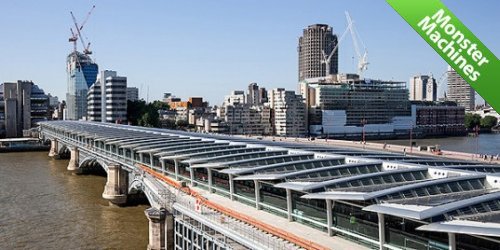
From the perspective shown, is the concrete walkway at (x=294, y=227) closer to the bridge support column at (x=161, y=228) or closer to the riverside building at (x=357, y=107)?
the bridge support column at (x=161, y=228)

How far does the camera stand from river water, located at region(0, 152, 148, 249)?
30.5m

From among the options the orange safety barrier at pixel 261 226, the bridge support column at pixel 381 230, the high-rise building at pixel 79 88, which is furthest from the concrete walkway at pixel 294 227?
the high-rise building at pixel 79 88

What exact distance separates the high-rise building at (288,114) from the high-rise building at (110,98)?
38.6 meters

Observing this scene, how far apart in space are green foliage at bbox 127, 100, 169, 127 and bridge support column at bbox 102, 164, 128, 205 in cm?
8594

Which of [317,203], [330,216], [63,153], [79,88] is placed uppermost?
[79,88]

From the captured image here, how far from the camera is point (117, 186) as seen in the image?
39.8 metres

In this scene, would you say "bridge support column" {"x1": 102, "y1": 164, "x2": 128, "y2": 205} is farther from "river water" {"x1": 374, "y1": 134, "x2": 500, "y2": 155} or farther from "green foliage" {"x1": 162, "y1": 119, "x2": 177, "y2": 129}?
"green foliage" {"x1": 162, "y1": 119, "x2": 177, "y2": 129}

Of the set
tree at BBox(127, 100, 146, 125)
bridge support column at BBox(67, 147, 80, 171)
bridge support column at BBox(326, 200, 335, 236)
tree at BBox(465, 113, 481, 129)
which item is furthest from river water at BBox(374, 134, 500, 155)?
bridge support column at BBox(326, 200, 335, 236)

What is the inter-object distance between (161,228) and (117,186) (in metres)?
17.0

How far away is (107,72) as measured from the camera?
5290 inches

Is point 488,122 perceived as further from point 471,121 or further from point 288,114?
point 288,114

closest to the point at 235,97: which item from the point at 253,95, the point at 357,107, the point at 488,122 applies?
Answer: the point at 253,95

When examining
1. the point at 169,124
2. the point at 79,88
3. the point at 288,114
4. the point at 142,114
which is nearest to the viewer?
the point at 142,114

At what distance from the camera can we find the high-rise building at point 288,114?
131375 mm
